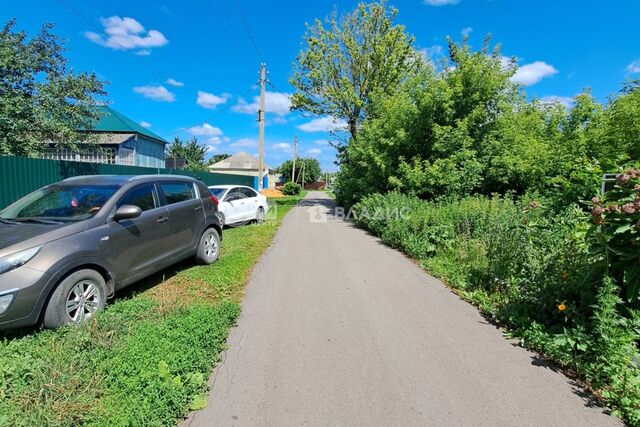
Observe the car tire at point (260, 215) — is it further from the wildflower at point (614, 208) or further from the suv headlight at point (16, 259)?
the wildflower at point (614, 208)

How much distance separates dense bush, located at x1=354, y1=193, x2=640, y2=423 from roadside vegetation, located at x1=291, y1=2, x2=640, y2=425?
0.05ft

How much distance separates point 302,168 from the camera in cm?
7088

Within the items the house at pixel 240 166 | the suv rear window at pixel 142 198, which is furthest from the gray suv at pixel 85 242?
the house at pixel 240 166

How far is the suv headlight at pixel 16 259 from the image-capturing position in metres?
3.24

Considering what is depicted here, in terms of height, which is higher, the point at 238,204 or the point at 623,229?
the point at 623,229

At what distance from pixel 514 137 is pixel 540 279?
963 cm

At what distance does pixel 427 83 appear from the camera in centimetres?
1227

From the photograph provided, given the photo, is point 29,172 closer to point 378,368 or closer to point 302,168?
point 378,368

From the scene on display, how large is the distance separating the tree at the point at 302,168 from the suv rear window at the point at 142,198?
217 feet

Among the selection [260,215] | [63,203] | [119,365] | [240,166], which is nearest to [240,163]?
[240,166]

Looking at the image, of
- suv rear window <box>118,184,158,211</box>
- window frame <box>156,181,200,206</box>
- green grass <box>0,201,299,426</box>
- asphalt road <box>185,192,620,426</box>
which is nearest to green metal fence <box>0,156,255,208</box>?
window frame <box>156,181,200,206</box>

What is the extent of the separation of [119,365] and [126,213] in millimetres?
2119

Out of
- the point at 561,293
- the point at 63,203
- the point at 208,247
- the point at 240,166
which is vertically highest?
the point at 240,166

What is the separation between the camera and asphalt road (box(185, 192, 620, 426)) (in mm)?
2562
